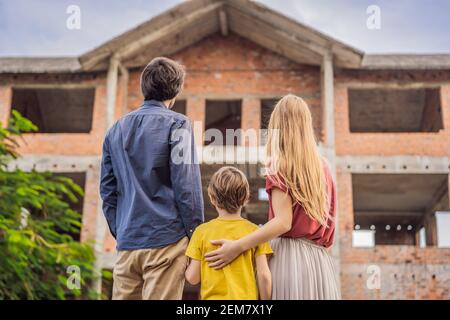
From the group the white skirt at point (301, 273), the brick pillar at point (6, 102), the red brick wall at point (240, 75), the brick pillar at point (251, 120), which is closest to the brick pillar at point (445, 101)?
the red brick wall at point (240, 75)

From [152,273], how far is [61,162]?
11994 mm

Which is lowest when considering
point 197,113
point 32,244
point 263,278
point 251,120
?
point 263,278

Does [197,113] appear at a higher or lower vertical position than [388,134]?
higher

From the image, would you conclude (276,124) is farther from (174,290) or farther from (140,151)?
(174,290)

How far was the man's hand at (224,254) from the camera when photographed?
9.07ft

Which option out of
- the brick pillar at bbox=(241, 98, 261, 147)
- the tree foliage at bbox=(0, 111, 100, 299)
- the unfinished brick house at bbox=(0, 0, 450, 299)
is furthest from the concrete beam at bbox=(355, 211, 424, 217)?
the tree foliage at bbox=(0, 111, 100, 299)

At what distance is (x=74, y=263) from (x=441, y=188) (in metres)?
8.84

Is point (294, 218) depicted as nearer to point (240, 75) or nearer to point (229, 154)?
point (229, 154)

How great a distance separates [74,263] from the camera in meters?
11.9

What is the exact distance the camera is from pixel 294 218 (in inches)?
114

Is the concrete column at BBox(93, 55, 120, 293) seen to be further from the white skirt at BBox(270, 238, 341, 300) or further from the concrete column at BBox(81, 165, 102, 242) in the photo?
the white skirt at BBox(270, 238, 341, 300)

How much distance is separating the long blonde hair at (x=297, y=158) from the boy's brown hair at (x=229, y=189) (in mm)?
140

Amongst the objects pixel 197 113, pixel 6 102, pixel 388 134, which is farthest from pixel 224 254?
pixel 6 102

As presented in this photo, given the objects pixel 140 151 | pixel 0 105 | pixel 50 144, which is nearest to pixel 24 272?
pixel 50 144
